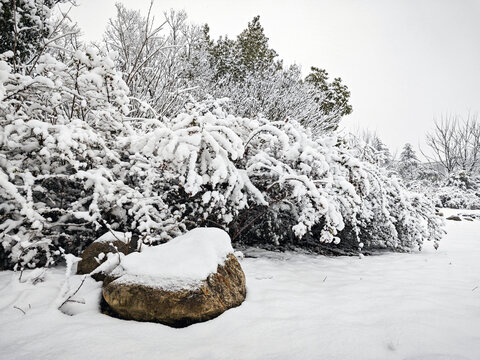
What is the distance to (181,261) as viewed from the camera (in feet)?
5.93

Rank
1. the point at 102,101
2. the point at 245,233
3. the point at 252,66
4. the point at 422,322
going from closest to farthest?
the point at 422,322, the point at 102,101, the point at 245,233, the point at 252,66

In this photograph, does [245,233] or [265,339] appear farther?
[245,233]

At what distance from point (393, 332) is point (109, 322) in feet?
5.46

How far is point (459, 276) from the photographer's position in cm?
268

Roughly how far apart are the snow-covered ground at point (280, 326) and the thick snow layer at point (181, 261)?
259 millimetres

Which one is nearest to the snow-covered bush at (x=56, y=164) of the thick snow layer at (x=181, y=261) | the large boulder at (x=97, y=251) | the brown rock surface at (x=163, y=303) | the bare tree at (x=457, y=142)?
the large boulder at (x=97, y=251)

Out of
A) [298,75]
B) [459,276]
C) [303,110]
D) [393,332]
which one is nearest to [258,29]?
[298,75]

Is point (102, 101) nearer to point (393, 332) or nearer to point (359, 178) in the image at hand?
point (359, 178)

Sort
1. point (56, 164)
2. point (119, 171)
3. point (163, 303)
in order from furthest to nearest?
1. point (119, 171)
2. point (56, 164)
3. point (163, 303)

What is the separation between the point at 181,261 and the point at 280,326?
2.51 ft

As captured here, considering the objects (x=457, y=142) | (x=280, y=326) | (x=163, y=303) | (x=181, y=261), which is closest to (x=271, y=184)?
(x=181, y=261)

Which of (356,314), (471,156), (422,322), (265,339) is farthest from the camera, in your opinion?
(471,156)

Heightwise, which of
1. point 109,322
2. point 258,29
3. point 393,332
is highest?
point 258,29

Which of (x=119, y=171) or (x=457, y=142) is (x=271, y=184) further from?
(x=457, y=142)
